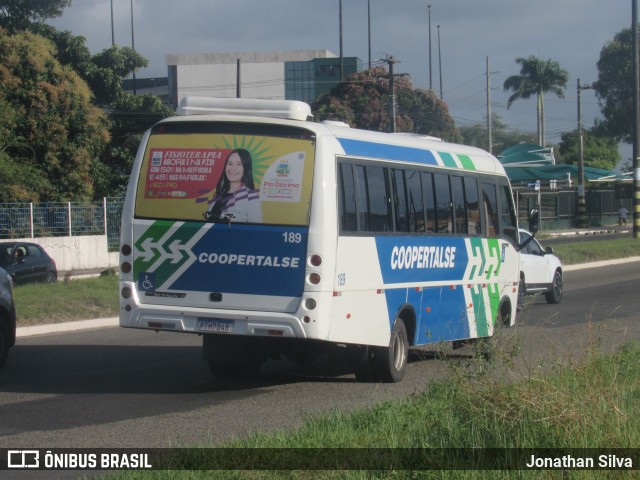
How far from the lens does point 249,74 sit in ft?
341

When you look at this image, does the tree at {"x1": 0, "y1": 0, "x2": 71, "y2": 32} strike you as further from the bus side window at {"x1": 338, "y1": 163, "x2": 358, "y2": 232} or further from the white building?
the white building

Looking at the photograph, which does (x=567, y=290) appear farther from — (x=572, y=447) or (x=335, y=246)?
(x=572, y=447)

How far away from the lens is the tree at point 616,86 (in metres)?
87.4

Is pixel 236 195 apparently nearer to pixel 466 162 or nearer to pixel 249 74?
pixel 466 162

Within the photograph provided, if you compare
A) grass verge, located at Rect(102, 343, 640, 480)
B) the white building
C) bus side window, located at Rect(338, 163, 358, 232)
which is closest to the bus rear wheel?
bus side window, located at Rect(338, 163, 358, 232)

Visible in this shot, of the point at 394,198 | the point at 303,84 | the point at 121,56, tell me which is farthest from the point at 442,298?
the point at 303,84

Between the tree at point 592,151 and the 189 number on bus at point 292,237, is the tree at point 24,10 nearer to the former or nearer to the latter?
the 189 number on bus at point 292,237

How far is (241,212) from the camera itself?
11.0 metres

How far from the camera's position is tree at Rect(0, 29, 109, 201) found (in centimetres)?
3966

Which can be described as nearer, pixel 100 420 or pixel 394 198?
pixel 100 420

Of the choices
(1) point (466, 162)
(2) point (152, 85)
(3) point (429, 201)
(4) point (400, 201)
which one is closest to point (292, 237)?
(4) point (400, 201)

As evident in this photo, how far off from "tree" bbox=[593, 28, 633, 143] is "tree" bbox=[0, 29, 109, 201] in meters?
57.3

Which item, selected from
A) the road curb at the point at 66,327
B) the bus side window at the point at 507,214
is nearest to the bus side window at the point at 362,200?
the bus side window at the point at 507,214

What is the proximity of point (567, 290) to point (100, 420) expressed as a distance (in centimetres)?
2004
